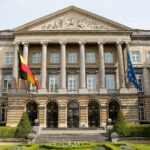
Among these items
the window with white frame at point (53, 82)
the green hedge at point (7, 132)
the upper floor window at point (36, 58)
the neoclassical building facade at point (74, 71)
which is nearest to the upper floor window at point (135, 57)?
the neoclassical building facade at point (74, 71)

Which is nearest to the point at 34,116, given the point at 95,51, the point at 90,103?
the point at 90,103

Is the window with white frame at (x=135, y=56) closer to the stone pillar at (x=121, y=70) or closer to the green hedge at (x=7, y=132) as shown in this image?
the stone pillar at (x=121, y=70)

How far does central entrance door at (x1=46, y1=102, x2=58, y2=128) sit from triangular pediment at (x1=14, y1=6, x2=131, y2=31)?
462 inches

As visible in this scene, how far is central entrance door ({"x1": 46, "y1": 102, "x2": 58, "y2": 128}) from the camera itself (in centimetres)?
3234

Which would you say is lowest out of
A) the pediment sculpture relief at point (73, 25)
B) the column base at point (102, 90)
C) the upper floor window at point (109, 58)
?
the column base at point (102, 90)

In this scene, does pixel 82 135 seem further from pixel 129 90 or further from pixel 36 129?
pixel 129 90

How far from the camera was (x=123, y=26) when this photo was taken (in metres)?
35.0

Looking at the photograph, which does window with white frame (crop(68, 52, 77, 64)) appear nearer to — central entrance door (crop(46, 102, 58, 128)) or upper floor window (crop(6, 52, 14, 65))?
central entrance door (crop(46, 102, 58, 128))

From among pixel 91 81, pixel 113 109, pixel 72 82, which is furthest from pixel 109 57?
pixel 113 109

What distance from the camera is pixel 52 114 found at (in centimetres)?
3266

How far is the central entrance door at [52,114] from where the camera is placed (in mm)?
32344

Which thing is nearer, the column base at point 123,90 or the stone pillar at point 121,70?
the column base at point 123,90

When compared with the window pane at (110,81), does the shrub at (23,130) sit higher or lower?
lower

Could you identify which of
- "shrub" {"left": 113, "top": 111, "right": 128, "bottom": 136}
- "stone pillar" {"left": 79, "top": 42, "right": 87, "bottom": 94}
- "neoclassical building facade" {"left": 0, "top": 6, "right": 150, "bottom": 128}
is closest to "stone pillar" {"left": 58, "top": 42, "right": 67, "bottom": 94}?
"neoclassical building facade" {"left": 0, "top": 6, "right": 150, "bottom": 128}
